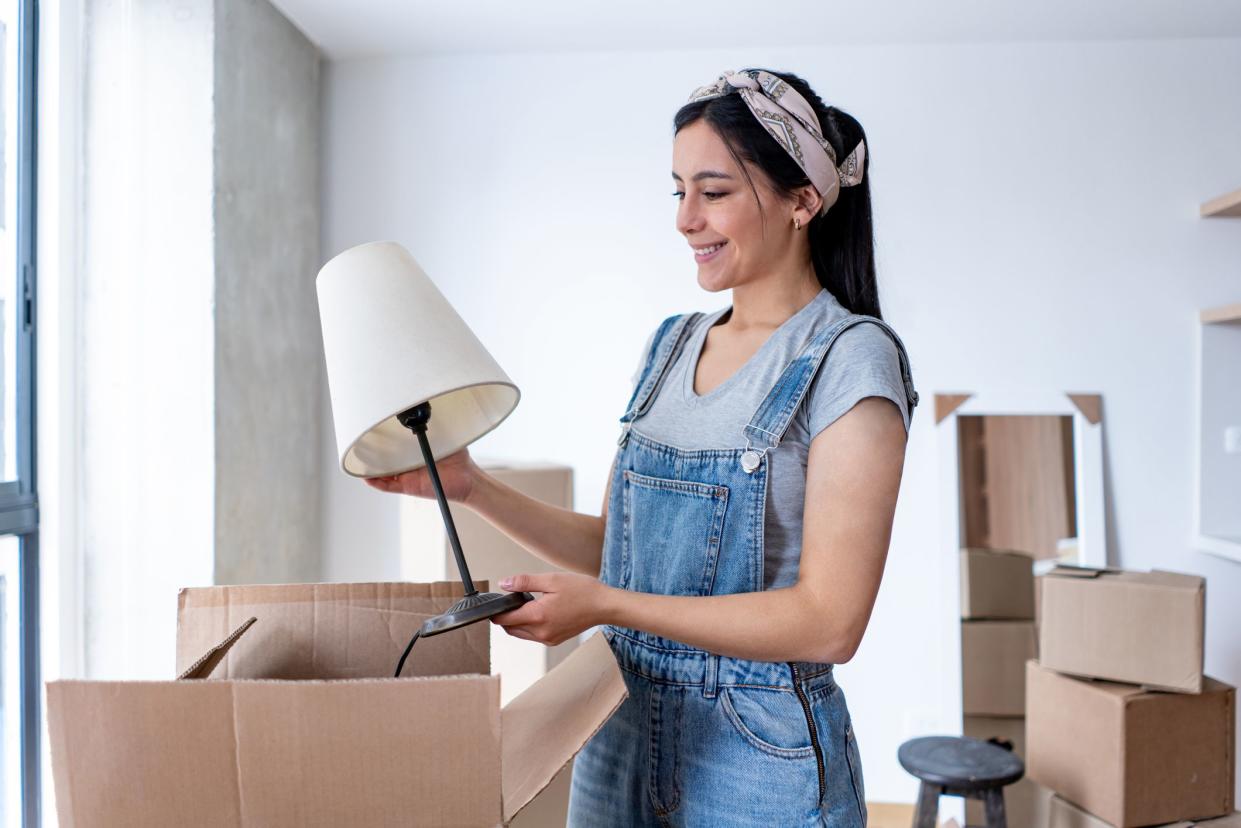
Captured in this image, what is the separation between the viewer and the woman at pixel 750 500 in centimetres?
94

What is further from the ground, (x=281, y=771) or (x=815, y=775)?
(x=281, y=771)

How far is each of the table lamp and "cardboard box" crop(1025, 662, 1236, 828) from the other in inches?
71.8

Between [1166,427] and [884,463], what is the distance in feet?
8.42

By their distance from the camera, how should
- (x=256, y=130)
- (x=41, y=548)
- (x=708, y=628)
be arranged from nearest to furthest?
(x=708, y=628)
(x=41, y=548)
(x=256, y=130)

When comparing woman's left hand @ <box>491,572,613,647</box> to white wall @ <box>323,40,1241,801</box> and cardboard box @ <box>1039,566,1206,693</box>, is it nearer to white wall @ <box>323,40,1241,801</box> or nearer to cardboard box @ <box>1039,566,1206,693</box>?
cardboard box @ <box>1039,566,1206,693</box>

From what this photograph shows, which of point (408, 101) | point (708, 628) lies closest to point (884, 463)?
point (708, 628)

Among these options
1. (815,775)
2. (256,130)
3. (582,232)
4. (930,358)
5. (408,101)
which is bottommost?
(815,775)

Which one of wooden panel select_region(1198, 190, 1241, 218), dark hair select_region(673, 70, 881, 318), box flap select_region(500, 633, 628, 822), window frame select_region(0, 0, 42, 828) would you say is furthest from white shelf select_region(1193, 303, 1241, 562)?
window frame select_region(0, 0, 42, 828)

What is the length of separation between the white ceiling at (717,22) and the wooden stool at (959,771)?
197 cm

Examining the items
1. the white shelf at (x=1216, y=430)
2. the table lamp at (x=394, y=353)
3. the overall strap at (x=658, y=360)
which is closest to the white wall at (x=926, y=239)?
the white shelf at (x=1216, y=430)

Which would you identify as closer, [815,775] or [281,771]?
[281,771]

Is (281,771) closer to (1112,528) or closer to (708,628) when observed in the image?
(708,628)

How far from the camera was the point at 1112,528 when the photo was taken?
3078 millimetres

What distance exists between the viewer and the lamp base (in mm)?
816
